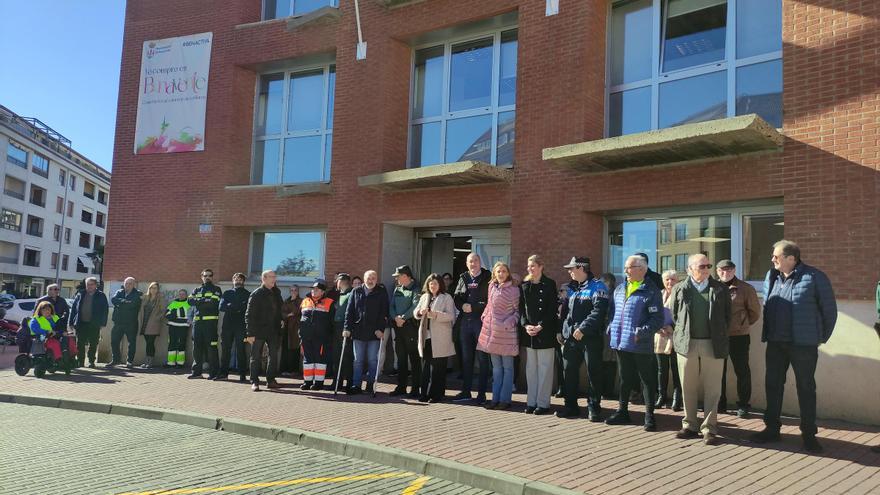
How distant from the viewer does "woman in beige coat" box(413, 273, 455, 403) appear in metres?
8.77

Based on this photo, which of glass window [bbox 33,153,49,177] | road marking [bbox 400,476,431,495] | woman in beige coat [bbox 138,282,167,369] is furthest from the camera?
glass window [bbox 33,153,49,177]

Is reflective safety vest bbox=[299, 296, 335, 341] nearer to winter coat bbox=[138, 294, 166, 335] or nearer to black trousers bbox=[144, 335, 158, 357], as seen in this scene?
winter coat bbox=[138, 294, 166, 335]

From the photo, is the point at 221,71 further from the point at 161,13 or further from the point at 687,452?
the point at 687,452

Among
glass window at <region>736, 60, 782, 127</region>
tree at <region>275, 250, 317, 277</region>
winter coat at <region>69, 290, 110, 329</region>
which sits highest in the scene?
glass window at <region>736, 60, 782, 127</region>

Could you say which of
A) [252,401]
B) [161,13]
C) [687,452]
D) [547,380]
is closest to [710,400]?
[687,452]

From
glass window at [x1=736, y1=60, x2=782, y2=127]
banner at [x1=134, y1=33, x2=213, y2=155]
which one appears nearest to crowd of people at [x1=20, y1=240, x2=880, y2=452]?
glass window at [x1=736, y1=60, x2=782, y2=127]

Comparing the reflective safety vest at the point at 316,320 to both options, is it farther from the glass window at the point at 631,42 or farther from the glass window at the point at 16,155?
the glass window at the point at 16,155

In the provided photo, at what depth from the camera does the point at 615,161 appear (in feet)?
29.9

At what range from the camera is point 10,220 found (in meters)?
53.1

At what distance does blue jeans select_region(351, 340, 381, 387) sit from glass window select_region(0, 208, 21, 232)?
5485cm

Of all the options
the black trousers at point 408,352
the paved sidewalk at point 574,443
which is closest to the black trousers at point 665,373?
the paved sidewalk at point 574,443

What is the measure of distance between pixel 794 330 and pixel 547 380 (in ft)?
9.49

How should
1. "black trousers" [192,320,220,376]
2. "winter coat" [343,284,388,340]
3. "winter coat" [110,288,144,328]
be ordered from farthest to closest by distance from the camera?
1. "winter coat" [110,288,144,328]
2. "black trousers" [192,320,220,376]
3. "winter coat" [343,284,388,340]

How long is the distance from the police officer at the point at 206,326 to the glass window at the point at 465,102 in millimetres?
4563
